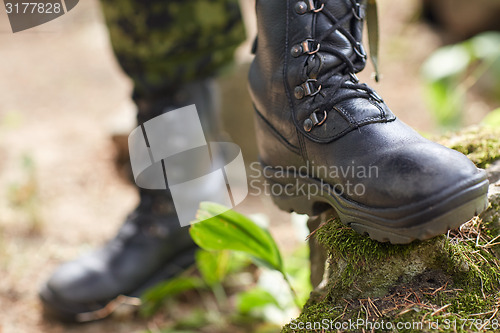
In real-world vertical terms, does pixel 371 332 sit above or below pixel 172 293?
above

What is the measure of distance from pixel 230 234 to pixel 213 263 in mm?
580

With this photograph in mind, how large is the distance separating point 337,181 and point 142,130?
0.98m

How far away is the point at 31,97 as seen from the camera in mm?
3926

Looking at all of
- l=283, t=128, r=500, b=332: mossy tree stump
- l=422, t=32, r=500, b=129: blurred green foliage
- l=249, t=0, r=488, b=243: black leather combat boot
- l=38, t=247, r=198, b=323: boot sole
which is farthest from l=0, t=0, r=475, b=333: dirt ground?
l=283, t=128, r=500, b=332: mossy tree stump

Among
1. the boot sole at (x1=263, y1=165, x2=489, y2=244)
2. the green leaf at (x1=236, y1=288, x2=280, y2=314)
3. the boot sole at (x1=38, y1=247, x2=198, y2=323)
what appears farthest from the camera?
the boot sole at (x1=38, y1=247, x2=198, y2=323)

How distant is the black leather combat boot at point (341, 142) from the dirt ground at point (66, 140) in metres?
0.97

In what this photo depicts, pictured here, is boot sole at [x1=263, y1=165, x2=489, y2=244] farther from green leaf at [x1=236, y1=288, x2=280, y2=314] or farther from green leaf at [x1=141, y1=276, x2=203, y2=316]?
green leaf at [x1=141, y1=276, x2=203, y2=316]

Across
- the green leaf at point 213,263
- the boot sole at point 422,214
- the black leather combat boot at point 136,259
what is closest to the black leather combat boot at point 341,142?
the boot sole at point 422,214

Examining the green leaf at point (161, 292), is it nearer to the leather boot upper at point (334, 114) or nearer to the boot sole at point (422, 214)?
the leather boot upper at point (334, 114)

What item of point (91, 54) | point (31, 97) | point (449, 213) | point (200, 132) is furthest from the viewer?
point (91, 54)

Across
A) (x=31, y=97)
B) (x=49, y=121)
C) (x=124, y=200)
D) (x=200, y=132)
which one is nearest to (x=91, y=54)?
(x=31, y=97)

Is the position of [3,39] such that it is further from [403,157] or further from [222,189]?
[403,157]

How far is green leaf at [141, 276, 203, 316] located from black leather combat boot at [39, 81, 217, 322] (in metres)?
0.10

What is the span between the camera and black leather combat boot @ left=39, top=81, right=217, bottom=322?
1.86 meters
